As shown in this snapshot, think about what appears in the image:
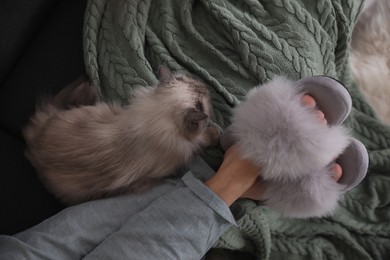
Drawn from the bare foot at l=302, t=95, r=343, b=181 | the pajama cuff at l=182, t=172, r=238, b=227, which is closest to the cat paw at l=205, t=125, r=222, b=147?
the pajama cuff at l=182, t=172, r=238, b=227

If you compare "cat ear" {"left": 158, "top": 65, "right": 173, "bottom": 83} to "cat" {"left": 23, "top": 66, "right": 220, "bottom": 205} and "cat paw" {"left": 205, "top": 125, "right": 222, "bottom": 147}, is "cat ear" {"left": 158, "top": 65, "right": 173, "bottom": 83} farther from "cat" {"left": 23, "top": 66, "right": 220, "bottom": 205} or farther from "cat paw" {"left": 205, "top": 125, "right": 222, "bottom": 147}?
"cat paw" {"left": 205, "top": 125, "right": 222, "bottom": 147}

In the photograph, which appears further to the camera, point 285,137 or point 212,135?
point 212,135

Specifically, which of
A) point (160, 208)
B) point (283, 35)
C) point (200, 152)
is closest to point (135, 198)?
point (160, 208)

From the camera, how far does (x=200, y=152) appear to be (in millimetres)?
1108

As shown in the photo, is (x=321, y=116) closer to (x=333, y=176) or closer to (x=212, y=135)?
(x=333, y=176)

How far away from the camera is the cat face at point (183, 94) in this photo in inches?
42.4

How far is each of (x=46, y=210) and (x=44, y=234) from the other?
0.59 feet

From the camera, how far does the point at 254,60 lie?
1.08 metres

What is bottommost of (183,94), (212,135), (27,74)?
(212,135)

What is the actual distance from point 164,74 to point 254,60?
0.77 ft

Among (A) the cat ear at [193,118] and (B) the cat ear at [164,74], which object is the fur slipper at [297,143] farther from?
(B) the cat ear at [164,74]

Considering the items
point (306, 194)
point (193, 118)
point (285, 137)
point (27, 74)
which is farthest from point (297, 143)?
point (27, 74)

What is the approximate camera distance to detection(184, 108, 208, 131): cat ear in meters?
1.00

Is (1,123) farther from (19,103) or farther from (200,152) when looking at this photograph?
(200,152)
